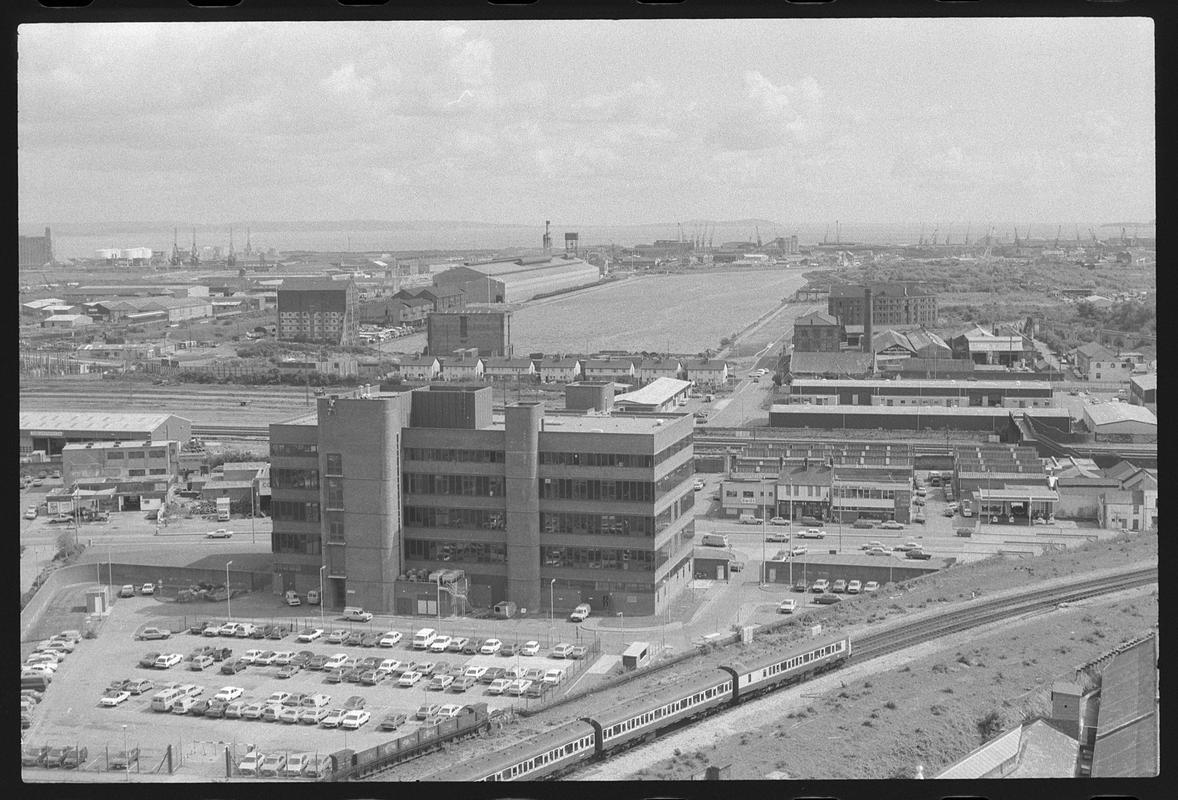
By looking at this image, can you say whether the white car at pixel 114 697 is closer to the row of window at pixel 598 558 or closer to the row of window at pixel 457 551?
the row of window at pixel 457 551

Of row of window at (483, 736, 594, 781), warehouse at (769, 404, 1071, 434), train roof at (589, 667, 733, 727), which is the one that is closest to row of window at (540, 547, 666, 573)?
train roof at (589, 667, 733, 727)

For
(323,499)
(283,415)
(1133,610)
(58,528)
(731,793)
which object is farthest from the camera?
(283,415)

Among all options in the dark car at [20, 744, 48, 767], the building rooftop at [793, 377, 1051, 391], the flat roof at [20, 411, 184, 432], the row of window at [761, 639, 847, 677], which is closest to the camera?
the dark car at [20, 744, 48, 767]

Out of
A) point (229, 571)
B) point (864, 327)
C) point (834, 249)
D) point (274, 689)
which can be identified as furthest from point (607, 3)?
point (834, 249)

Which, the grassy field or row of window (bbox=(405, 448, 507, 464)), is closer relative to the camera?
row of window (bbox=(405, 448, 507, 464))

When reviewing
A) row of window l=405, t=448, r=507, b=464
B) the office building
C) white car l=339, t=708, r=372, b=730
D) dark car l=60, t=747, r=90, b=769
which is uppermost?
Result: the office building

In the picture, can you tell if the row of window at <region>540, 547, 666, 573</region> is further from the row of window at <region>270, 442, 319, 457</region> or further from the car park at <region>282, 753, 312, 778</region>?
the car park at <region>282, 753, 312, 778</region>

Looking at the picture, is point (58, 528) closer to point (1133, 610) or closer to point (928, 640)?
point (928, 640)
